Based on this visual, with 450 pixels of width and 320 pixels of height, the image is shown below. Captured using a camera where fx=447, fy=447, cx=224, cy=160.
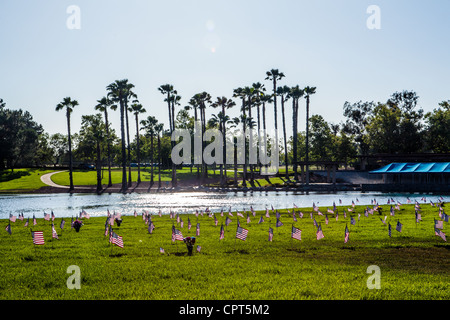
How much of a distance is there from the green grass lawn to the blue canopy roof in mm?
79747

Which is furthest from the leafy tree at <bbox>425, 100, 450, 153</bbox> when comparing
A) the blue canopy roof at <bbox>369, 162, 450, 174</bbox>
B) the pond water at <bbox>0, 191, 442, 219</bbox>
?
the pond water at <bbox>0, 191, 442, 219</bbox>

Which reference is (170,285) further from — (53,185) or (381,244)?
(53,185)

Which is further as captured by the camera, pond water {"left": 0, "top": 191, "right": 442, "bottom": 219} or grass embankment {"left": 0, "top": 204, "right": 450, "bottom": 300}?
pond water {"left": 0, "top": 191, "right": 442, "bottom": 219}

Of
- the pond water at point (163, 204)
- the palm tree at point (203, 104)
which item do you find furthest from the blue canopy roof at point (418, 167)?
the palm tree at point (203, 104)

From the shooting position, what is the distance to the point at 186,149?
424 ft

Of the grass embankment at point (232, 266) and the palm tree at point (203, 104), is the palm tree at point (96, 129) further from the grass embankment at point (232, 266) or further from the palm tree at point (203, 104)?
the grass embankment at point (232, 266)

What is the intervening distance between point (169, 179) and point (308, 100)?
A: 4430 centimetres

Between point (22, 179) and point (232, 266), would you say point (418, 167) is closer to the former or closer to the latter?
point (232, 266)

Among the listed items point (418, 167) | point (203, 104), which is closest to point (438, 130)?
point (418, 167)

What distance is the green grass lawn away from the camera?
103 m

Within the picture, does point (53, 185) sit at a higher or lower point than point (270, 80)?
lower

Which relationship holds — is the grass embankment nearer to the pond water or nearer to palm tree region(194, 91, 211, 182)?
the pond water
